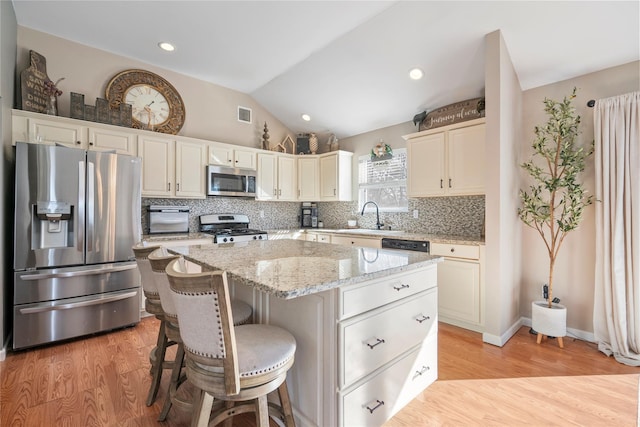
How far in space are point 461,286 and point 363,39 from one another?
2.74 metres

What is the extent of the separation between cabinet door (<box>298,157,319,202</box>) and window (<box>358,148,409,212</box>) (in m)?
0.72

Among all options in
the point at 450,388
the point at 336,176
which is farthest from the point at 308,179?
the point at 450,388

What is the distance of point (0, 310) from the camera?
7.85 feet

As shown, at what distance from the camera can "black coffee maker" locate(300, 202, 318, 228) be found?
5.24m

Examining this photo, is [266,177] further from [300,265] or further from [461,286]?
[300,265]

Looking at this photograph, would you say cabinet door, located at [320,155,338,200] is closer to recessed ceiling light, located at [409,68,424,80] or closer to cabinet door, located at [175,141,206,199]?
recessed ceiling light, located at [409,68,424,80]

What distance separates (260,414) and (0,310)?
259 centimetres

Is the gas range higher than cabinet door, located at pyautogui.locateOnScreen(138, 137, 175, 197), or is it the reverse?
cabinet door, located at pyautogui.locateOnScreen(138, 137, 175, 197)

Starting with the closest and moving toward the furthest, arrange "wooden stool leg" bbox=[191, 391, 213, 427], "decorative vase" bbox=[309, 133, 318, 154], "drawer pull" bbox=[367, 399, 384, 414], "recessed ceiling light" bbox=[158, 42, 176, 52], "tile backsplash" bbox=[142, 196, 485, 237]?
"wooden stool leg" bbox=[191, 391, 213, 427], "drawer pull" bbox=[367, 399, 384, 414], "recessed ceiling light" bbox=[158, 42, 176, 52], "tile backsplash" bbox=[142, 196, 485, 237], "decorative vase" bbox=[309, 133, 318, 154]

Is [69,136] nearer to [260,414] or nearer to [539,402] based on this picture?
[260,414]

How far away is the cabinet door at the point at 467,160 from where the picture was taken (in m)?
3.06

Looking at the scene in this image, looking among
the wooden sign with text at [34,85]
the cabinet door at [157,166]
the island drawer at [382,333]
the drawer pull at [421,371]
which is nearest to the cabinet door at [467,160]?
the island drawer at [382,333]

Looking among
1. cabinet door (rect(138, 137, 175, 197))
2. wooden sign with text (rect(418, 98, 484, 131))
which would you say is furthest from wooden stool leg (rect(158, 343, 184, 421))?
wooden sign with text (rect(418, 98, 484, 131))

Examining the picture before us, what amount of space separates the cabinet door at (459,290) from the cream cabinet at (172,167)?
313cm
